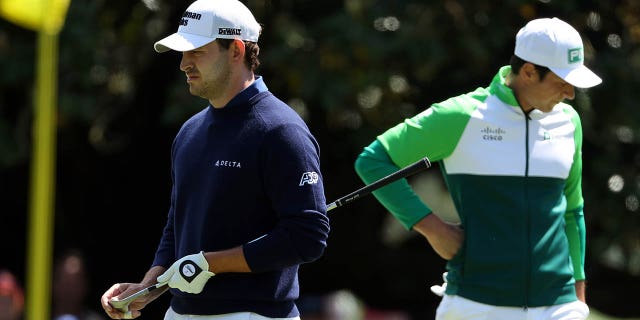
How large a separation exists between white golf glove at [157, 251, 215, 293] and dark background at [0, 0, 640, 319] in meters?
5.05

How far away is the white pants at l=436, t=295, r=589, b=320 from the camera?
4977 mm

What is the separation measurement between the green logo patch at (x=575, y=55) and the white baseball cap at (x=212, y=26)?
4.40 ft

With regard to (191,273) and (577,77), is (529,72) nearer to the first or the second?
(577,77)

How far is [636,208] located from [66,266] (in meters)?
4.40

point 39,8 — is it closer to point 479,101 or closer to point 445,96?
point 445,96

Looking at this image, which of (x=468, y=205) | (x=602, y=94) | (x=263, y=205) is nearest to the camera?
(x=263, y=205)

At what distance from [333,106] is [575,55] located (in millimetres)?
4264

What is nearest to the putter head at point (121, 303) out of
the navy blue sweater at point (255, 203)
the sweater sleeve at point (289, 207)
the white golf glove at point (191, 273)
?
the navy blue sweater at point (255, 203)

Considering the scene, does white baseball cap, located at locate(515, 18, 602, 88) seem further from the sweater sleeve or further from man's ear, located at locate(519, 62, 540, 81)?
the sweater sleeve

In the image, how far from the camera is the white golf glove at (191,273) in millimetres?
4078

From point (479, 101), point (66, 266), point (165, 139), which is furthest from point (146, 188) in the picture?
point (479, 101)

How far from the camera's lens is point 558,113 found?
17.0 ft

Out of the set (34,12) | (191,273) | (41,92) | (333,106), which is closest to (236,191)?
(191,273)

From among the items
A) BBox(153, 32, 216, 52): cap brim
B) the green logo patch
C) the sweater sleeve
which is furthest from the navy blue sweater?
the green logo patch
